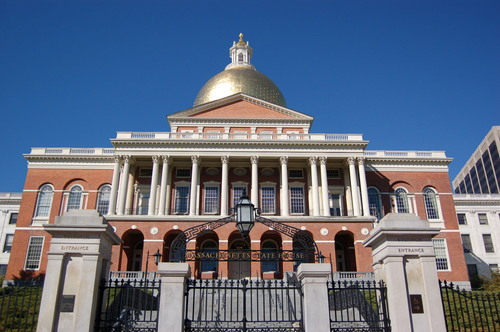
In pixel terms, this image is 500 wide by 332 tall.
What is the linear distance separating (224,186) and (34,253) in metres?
20.2

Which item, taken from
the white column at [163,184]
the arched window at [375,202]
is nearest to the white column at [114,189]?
the white column at [163,184]

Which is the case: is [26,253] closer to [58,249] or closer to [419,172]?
[58,249]

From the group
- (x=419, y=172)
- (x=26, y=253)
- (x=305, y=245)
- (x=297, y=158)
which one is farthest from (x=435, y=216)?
(x=26, y=253)

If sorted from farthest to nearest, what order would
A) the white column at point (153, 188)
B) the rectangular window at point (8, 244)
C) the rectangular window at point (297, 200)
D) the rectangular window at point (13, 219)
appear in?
the rectangular window at point (13, 219)
the rectangular window at point (8, 244)
the rectangular window at point (297, 200)
the white column at point (153, 188)

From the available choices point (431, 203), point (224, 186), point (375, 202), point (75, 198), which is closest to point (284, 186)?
point (224, 186)

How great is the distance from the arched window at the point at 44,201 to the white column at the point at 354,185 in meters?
31.0

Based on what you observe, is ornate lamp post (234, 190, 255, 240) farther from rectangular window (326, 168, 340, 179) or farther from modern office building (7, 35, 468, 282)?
rectangular window (326, 168, 340, 179)

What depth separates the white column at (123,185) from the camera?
134 feet

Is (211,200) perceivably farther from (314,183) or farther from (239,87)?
(239,87)

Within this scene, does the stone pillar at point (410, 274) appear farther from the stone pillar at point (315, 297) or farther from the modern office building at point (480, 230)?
the modern office building at point (480, 230)

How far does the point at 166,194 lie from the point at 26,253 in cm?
1503

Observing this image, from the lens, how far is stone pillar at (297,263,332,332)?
10125mm

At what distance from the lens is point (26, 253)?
140 ft

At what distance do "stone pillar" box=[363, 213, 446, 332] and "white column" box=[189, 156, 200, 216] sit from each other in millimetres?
31703
